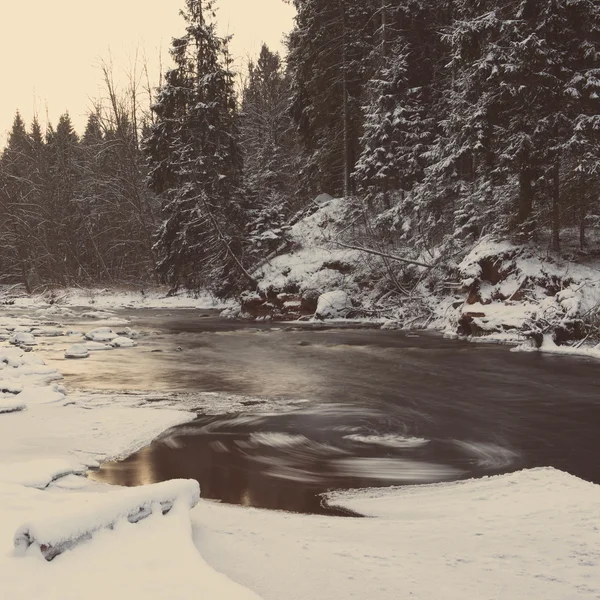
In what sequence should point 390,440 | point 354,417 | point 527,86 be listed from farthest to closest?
point 527,86
point 354,417
point 390,440

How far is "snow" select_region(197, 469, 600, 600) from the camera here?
3217 mm

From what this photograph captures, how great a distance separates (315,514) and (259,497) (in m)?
0.68

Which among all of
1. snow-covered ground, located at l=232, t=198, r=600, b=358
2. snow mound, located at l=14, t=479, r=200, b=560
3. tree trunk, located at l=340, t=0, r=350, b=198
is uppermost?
tree trunk, located at l=340, t=0, r=350, b=198

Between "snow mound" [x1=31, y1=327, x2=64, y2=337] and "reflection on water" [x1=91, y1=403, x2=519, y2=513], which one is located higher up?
"snow mound" [x1=31, y1=327, x2=64, y2=337]

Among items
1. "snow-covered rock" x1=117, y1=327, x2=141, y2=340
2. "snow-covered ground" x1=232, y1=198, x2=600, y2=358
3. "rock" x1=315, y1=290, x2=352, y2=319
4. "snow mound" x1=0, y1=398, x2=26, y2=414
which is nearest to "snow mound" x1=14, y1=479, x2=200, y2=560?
"snow mound" x1=0, y1=398, x2=26, y2=414

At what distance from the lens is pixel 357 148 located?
108ft

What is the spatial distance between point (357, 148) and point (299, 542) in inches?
1231

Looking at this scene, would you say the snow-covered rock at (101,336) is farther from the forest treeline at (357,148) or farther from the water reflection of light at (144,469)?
the water reflection of light at (144,469)

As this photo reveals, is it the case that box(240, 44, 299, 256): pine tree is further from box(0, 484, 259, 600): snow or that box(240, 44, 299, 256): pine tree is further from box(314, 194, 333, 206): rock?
box(0, 484, 259, 600): snow

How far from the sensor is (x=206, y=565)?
316cm

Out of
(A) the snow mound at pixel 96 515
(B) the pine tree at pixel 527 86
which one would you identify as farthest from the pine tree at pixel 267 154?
(A) the snow mound at pixel 96 515

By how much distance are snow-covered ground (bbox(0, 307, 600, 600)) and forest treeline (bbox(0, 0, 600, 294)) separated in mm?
12960

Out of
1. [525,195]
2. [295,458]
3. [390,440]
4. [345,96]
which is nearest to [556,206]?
[525,195]

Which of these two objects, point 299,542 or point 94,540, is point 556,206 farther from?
point 94,540
